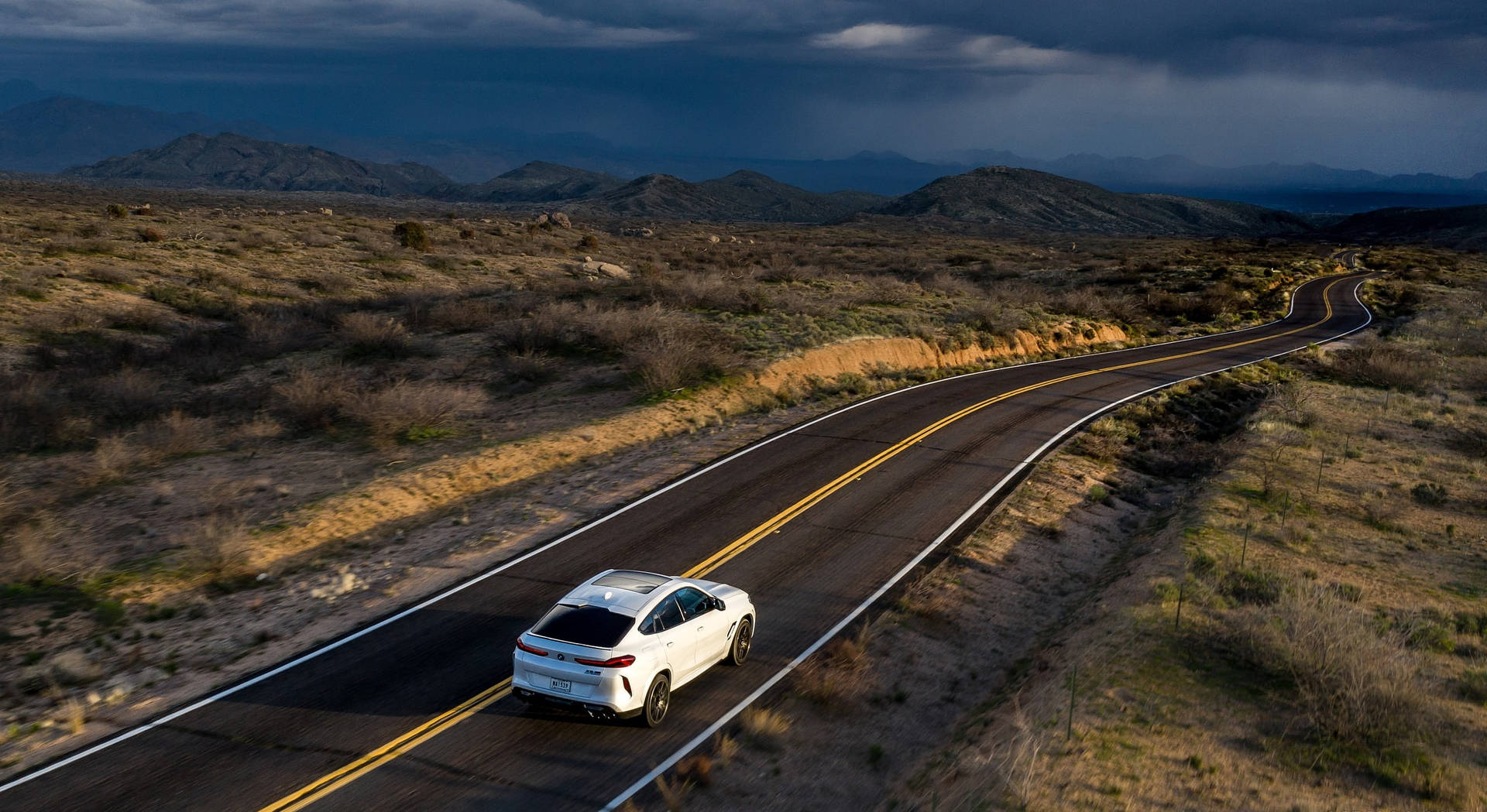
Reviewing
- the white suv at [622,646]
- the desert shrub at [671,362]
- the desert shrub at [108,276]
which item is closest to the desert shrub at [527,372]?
the desert shrub at [671,362]

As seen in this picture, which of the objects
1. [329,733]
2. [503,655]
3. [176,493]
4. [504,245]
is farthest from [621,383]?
[504,245]

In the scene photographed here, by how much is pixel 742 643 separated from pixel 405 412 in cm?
1339

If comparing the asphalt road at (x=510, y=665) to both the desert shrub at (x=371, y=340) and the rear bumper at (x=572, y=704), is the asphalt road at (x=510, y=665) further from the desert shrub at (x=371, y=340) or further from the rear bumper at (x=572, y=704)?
the desert shrub at (x=371, y=340)

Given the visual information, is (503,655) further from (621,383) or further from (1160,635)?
(621,383)

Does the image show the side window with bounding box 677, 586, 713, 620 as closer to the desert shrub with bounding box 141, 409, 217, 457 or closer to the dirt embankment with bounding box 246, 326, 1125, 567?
the dirt embankment with bounding box 246, 326, 1125, 567

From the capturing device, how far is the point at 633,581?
11.9m

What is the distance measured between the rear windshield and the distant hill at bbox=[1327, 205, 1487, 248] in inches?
7173

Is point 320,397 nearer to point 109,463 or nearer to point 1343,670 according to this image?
point 109,463

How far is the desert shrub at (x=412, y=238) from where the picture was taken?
2421 inches

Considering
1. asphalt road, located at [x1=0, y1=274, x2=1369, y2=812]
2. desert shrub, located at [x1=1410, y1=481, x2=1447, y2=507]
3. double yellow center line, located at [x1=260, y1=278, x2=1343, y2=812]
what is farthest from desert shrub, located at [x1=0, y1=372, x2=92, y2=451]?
desert shrub, located at [x1=1410, y1=481, x2=1447, y2=507]

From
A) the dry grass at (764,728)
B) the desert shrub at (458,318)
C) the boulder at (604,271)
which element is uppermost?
the boulder at (604,271)

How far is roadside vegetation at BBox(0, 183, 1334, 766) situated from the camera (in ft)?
44.3

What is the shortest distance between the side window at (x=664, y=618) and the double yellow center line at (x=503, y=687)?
7.26 ft

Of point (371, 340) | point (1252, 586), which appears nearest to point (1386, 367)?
point (1252, 586)
